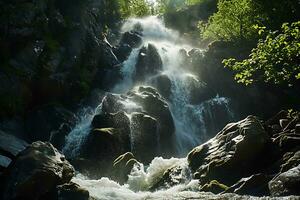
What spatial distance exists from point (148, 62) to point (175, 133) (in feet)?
40.9

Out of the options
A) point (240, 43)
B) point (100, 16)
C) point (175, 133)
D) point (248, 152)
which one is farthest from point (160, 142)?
point (100, 16)

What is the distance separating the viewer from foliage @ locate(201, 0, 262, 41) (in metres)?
43.7

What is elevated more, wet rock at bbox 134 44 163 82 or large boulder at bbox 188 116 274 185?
wet rock at bbox 134 44 163 82

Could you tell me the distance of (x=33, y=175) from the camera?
44.9ft

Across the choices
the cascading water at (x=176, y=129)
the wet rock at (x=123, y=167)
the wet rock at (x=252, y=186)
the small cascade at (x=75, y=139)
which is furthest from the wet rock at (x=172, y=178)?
the small cascade at (x=75, y=139)

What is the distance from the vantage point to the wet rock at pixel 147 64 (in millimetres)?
41938

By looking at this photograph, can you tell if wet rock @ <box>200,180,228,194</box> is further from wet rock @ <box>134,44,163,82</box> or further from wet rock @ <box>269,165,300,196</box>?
wet rock @ <box>134,44,163,82</box>

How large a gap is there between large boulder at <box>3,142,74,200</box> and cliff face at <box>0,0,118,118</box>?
16225mm

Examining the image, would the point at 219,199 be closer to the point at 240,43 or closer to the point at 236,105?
the point at 236,105

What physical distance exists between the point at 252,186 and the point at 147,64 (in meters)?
27.6

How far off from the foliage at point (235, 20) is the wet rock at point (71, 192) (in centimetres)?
3253

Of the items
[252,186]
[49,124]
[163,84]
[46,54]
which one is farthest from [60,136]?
[252,186]

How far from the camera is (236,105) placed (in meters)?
39.1

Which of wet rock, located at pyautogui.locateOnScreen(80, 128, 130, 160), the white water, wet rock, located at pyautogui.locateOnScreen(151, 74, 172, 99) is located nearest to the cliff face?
the white water
